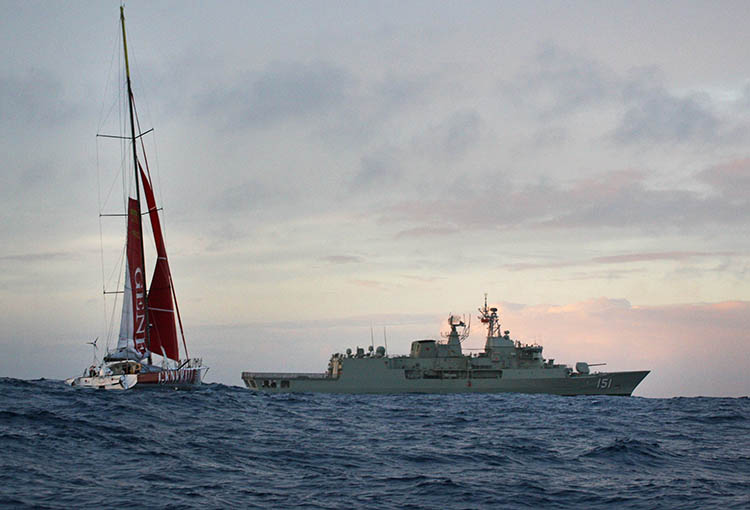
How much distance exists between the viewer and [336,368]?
51750mm

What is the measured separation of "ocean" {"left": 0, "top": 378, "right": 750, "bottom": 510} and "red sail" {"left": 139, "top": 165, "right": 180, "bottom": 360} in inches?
596

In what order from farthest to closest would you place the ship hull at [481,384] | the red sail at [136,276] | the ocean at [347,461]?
the ship hull at [481,384], the red sail at [136,276], the ocean at [347,461]

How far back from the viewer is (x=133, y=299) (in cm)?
3912

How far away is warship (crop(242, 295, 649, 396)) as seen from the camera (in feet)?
158

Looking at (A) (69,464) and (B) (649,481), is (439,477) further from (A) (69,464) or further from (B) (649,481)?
(A) (69,464)

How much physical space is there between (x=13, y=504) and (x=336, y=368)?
139 feet

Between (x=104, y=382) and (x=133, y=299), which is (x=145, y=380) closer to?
(x=104, y=382)

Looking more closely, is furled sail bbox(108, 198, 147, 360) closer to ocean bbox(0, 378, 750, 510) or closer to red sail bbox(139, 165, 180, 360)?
red sail bbox(139, 165, 180, 360)

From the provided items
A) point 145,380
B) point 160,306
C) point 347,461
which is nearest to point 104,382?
point 145,380

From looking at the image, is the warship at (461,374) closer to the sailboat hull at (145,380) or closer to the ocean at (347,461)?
the sailboat hull at (145,380)

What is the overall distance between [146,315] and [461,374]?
77.2 ft

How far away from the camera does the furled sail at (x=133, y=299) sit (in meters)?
38.5

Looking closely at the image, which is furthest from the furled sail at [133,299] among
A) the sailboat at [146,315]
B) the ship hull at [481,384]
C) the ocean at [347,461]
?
the ship hull at [481,384]

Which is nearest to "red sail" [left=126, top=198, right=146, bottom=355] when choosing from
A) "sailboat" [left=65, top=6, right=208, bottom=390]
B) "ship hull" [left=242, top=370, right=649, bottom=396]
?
"sailboat" [left=65, top=6, right=208, bottom=390]
